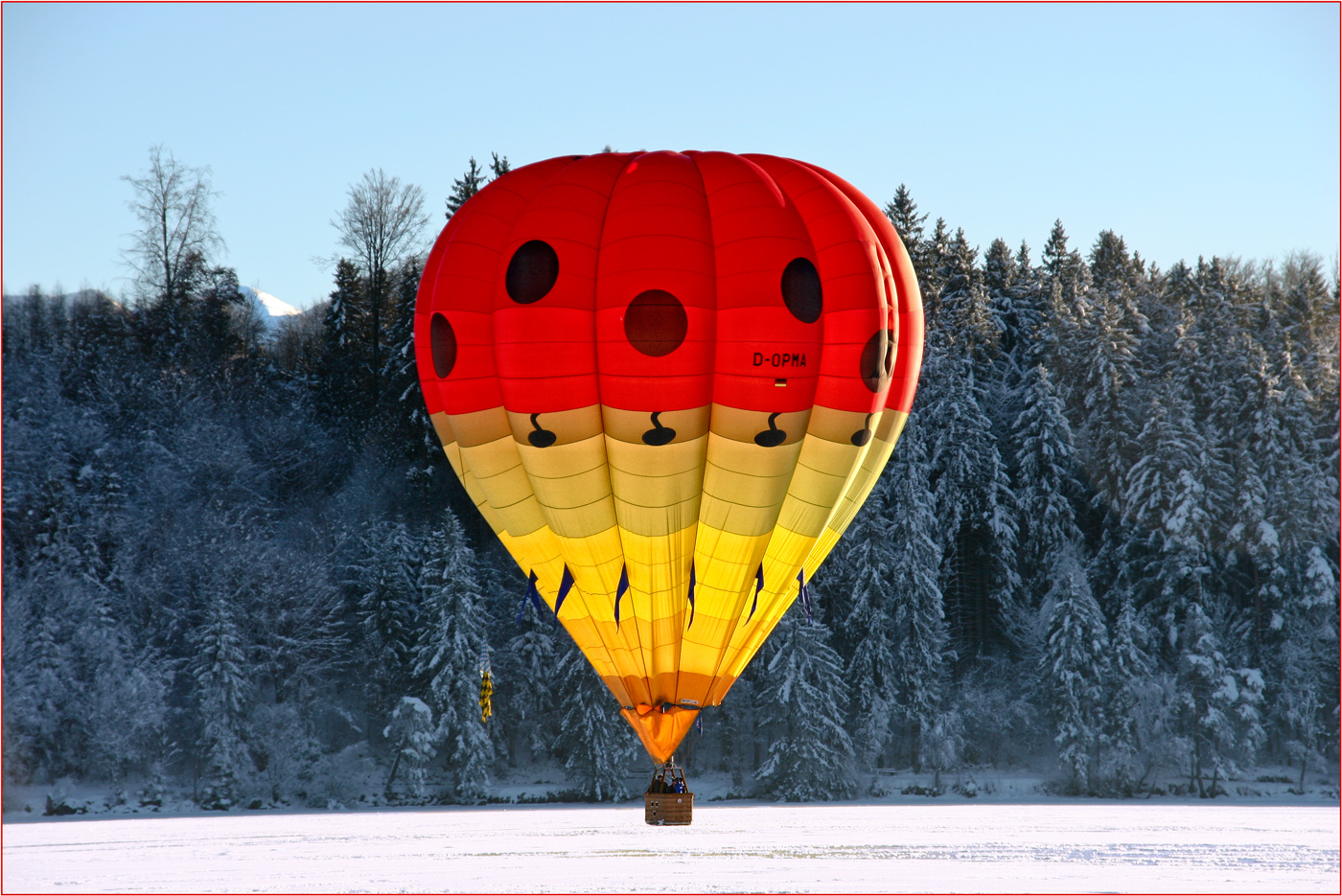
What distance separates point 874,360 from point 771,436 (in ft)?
5.33

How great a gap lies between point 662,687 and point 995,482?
30002 millimetres

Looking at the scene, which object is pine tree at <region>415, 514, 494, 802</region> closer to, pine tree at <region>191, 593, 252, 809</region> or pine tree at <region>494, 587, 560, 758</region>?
pine tree at <region>494, 587, 560, 758</region>

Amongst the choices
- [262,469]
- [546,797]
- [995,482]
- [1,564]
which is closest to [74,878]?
[546,797]

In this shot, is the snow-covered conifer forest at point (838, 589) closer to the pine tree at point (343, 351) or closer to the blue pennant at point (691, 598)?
the pine tree at point (343, 351)

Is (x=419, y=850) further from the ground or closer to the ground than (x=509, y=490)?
closer to the ground

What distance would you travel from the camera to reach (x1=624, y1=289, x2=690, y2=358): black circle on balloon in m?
16.2

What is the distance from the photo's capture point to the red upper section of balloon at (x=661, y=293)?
53.5 feet

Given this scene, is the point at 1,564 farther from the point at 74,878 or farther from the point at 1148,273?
the point at 1148,273

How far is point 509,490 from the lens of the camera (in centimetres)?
1734

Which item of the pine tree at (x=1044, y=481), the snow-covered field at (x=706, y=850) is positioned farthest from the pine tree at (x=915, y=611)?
the snow-covered field at (x=706, y=850)

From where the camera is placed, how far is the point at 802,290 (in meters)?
16.6

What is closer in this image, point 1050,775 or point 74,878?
point 74,878

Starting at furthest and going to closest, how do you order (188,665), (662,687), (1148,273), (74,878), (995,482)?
(1148,273) < (995,482) < (188,665) < (74,878) < (662,687)

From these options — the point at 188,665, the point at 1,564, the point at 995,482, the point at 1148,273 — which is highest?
the point at 1148,273
